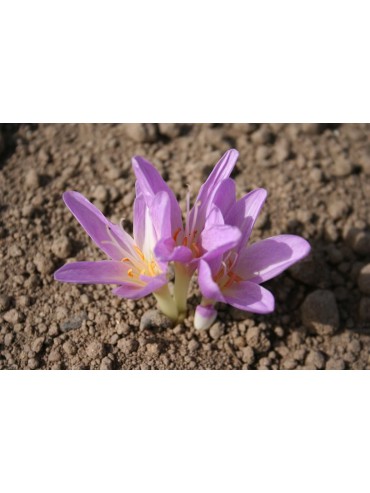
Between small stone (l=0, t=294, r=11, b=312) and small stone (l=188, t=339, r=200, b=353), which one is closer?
small stone (l=188, t=339, r=200, b=353)

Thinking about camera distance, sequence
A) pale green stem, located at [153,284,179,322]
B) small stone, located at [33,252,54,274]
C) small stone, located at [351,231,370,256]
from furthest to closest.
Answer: small stone, located at [351,231,370,256] < small stone, located at [33,252,54,274] < pale green stem, located at [153,284,179,322]

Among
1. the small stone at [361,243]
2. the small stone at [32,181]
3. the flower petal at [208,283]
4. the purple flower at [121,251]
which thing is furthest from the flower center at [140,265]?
the small stone at [361,243]

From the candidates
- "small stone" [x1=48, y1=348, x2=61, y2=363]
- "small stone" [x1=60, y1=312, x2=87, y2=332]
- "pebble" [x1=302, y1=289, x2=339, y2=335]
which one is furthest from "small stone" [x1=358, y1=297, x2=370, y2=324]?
"small stone" [x1=48, y1=348, x2=61, y2=363]

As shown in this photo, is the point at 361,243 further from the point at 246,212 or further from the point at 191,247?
the point at 191,247

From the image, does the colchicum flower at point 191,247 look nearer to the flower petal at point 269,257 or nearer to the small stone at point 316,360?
the flower petal at point 269,257

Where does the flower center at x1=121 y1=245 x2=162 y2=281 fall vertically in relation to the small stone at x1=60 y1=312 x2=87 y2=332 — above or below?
above

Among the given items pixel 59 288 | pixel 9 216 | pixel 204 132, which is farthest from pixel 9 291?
pixel 204 132

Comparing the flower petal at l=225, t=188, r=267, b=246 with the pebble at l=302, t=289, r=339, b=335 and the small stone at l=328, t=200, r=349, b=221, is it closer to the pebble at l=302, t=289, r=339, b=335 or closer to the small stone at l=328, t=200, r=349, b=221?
the pebble at l=302, t=289, r=339, b=335
